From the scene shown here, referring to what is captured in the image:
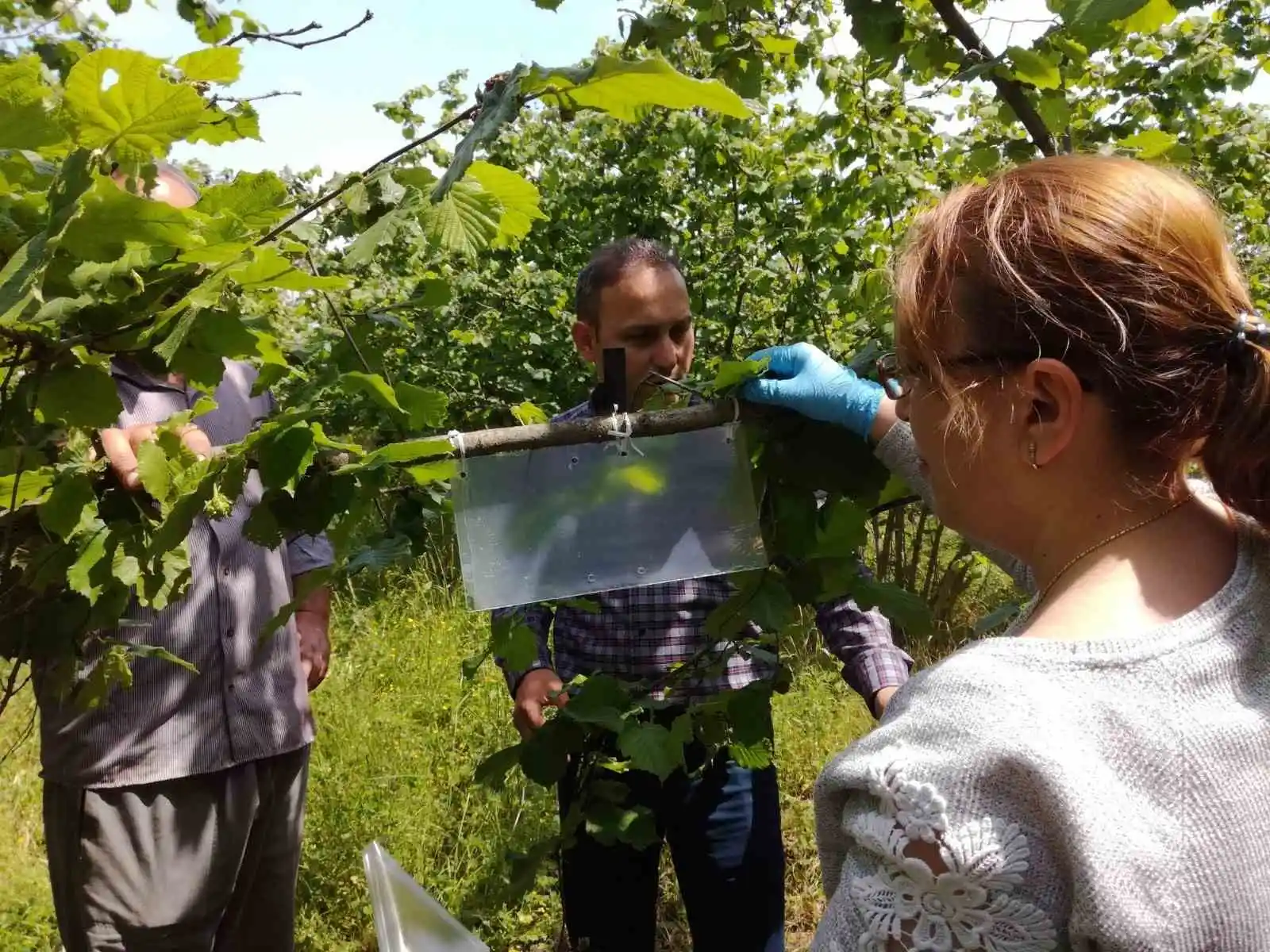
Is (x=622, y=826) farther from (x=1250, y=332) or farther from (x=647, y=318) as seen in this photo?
(x=1250, y=332)

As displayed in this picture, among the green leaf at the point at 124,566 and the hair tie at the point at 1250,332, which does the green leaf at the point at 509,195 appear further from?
the hair tie at the point at 1250,332

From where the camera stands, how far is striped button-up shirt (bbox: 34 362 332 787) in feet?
6.30

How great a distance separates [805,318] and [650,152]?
1.57 metres

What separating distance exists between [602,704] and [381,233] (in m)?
0.88

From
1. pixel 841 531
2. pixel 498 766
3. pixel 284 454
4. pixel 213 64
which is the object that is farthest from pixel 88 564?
pixel 841 531

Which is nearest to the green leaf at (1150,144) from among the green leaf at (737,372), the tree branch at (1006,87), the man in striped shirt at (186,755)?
the tree branch at (1006,87)

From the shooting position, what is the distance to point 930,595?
5.25 meters

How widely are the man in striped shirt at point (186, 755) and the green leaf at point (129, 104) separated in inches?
42.9

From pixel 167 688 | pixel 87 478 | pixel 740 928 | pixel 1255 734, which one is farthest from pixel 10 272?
pixel 740 928

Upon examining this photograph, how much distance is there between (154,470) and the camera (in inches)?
42.5

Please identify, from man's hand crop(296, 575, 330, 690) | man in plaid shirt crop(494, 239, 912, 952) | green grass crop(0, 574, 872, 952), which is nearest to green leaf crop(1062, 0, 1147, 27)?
man in plaid shirt crop(494, 239, 912, 952)

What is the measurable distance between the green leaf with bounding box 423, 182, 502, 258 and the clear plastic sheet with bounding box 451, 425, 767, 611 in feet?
1.07

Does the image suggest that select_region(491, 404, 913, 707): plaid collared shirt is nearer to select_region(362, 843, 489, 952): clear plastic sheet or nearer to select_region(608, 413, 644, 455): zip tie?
select_region(362, 843, 489, 952): clear plastic sheet

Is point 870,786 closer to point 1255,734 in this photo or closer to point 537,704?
point 1255,734
